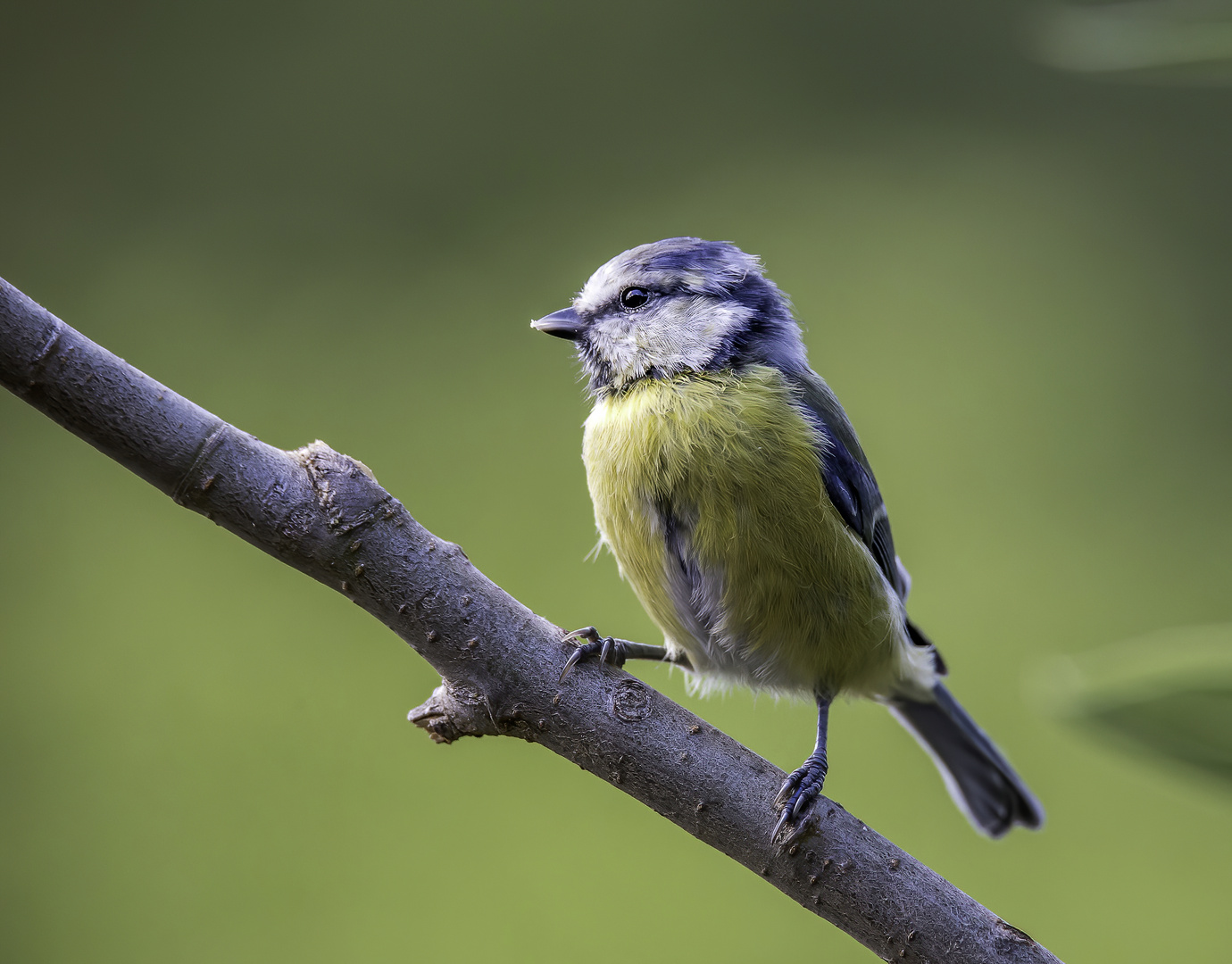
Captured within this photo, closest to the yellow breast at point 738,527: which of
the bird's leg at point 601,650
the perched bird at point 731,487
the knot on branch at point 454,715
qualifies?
the perched bird at point 731,487

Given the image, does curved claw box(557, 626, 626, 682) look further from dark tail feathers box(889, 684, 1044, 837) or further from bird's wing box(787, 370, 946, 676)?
dark tail feathers box(889, 684, 1044, 837)

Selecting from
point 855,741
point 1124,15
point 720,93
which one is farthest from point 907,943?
point 720,93

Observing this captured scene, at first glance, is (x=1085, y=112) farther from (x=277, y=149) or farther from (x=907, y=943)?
(x=907, y=943)

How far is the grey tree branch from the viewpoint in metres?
0.72

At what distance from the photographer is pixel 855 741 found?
8.09 ft

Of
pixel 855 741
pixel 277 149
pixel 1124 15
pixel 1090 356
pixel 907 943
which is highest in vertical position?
pixel 1090 356

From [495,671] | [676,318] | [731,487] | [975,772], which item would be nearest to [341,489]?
[495,671]

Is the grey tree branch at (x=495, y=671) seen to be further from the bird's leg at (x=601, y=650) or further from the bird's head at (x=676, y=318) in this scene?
the bird's head at (x=676, y=318)

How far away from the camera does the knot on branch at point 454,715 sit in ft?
2.77

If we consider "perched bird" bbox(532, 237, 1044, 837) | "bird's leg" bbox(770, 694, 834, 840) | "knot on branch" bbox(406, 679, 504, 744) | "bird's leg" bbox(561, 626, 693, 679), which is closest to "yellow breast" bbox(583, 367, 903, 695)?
"perched bird" bbox(532, 237, 1044, 837)

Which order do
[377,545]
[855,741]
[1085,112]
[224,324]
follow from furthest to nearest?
[1085,112] → [224,324] → [855,741] → [377,545]

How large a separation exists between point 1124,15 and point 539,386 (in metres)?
2.18

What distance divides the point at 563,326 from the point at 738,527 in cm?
37

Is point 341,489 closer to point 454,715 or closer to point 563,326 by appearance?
point 454,715
